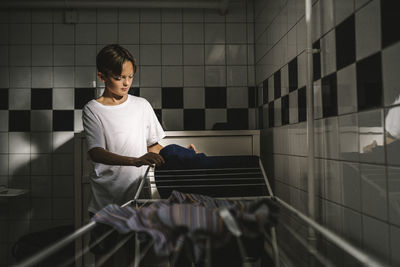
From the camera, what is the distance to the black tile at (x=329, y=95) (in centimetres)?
106

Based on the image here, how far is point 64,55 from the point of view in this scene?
2346 millimetres

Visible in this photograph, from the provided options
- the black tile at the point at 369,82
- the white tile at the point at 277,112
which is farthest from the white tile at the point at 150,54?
the black tile at the point at 369,82

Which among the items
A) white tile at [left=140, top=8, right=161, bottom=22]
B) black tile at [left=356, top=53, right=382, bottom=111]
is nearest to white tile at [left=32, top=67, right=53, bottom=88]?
white tile at [left=140, top=8, right=161, bottom=22]

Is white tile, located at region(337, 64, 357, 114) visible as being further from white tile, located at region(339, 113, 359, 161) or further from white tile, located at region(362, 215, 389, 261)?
white tile, located at region(362, 215, 389, 261)

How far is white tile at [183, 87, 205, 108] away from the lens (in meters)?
2.34

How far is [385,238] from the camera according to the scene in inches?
31.2

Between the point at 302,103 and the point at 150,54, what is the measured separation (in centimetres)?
139

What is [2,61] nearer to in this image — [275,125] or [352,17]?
[275,125]

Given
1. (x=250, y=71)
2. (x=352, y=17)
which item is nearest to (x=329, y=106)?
(x=352, y=17)

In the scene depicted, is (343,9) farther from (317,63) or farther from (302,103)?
(302,103)

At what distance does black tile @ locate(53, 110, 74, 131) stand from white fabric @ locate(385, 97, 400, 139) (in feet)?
6.89

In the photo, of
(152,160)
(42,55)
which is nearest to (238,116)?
(152,160)

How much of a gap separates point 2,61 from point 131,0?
1.11m

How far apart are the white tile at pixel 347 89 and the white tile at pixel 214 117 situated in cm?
134
